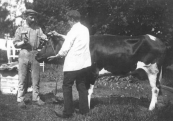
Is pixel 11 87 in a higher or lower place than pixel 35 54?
lower

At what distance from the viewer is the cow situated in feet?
20.5

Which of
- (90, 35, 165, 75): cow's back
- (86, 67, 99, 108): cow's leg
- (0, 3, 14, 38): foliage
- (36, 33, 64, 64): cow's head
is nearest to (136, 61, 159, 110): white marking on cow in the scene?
(90, 35, 165, 75): cow's back

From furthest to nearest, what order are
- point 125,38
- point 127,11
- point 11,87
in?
1. point 127,11
2. point 11,87
3. point 125,38

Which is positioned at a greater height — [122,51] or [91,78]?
[122,51]

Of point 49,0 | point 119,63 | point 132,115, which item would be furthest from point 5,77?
point 49,0

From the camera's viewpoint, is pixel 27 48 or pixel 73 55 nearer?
pixel 73 55

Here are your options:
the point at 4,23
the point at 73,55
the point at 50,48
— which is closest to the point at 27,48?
the point at 50,48

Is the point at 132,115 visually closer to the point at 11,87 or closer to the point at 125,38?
the point at 125,38

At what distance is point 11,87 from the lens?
768 centimetres

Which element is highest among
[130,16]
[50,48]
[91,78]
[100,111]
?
[130,16]

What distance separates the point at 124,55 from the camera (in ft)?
21.1

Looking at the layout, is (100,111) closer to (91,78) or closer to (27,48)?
(91,78)

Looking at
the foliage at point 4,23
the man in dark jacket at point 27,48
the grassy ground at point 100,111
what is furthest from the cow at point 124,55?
the foliage at point 4,23

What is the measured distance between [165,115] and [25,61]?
3331 mm
